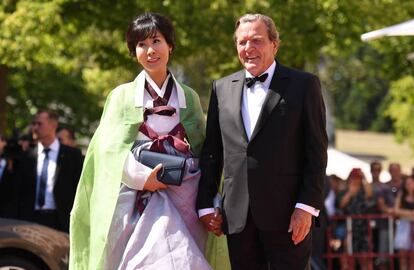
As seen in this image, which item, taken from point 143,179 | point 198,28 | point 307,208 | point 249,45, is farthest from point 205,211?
point 198,28

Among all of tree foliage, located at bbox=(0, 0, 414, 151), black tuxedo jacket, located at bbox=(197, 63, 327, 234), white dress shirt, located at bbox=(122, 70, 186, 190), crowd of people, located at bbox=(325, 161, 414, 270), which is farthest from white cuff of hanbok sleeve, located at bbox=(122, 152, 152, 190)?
tree foliage, located at bbox=(0, 0, 414, 151)

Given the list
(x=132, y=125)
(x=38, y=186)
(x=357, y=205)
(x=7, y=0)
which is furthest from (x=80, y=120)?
(x=132, y=125)

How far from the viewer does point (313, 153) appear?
238 inches

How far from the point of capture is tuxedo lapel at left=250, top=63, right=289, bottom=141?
19.9 feet

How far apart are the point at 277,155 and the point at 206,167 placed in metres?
0.45

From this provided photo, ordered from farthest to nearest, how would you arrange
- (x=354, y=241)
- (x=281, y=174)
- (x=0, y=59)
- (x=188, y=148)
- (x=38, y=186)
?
(x=0, y=59) < (x=354, y=241) < (x=38, y=186) < (x=188, y=148) < (x=281, y=174)

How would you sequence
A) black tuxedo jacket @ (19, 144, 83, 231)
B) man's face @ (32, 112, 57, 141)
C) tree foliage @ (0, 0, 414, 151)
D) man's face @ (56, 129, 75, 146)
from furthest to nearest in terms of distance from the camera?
tree foliage @ (0, 0, 414, 151), man's face @ (56, 129, 75, 146), man's face @ (32, 112, 57, 141), black tuxedo jacket @ (19, 144, 83, 231)

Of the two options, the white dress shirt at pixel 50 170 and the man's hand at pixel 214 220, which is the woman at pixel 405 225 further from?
Answer: the man's hand at pixel 214 220

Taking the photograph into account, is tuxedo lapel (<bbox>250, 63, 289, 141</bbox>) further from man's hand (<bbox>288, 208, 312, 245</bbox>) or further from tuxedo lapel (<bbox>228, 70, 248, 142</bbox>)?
man's hand (<bbox>288, 208, 312, 245</bbox>)

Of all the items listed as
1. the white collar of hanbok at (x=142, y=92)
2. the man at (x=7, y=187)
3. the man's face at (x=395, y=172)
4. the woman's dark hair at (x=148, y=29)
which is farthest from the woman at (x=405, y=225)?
the woman's dark hair at (x=148, y=29)

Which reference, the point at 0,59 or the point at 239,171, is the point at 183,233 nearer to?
the point at 239,171

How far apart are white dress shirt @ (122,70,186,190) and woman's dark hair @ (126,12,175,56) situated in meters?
0.21

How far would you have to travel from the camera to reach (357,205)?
557 inches

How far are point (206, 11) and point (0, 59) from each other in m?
3.17
